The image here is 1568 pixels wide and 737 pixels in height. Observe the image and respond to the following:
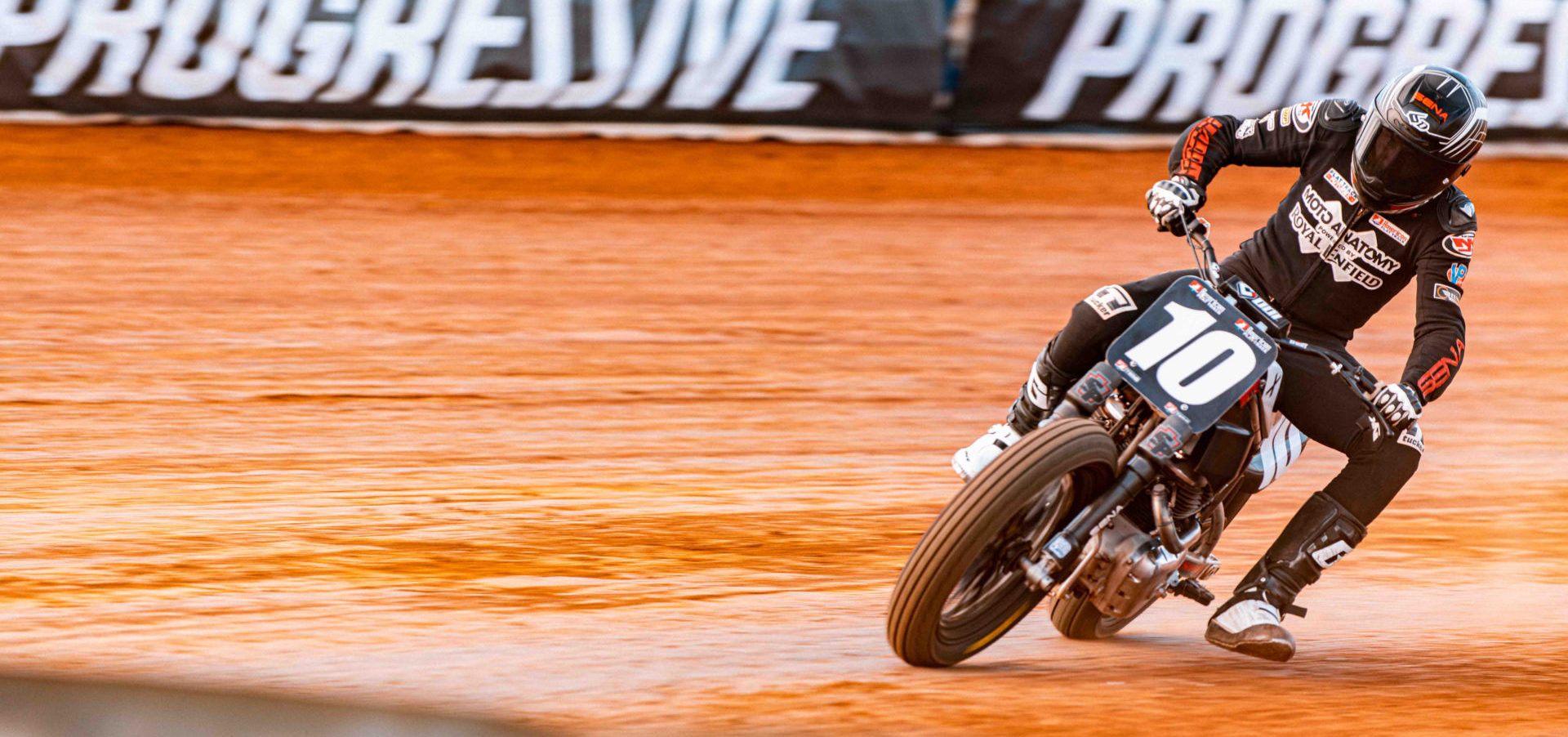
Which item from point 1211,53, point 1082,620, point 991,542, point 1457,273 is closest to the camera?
point 991,542

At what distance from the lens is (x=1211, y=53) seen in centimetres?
1455

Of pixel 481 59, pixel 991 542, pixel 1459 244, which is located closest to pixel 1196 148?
pixel 1459 244

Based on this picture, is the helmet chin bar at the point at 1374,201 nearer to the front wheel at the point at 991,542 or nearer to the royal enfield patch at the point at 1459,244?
the royal enfield patch at the point at 1459,244

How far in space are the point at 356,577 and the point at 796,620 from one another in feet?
4.73

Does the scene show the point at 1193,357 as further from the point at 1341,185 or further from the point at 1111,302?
the point at 1341,185

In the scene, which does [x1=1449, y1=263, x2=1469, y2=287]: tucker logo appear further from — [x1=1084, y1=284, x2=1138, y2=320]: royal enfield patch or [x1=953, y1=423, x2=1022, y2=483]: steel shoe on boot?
[x1=953, y1=423, x2=1022, y2=483]: steel shoe on boot

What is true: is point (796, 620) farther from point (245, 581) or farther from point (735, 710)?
point (245, 581)

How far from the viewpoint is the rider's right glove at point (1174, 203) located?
179 inches

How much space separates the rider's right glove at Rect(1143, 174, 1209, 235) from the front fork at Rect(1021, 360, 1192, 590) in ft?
1.84

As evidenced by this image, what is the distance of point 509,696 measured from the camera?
159 inches

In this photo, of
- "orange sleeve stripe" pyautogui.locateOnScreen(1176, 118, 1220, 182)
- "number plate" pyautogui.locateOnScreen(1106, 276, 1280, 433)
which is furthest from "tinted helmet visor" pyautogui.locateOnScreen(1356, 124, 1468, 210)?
"number plate" pyautogui.locateOnScreen(1106, 276, 1280, 433)

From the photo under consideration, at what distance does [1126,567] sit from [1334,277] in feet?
4.14

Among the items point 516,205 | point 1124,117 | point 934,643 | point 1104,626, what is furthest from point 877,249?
point 934,643

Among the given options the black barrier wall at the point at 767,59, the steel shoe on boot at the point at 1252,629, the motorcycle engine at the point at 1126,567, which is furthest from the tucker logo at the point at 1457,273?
the black barrier wall at the point at 767,59
